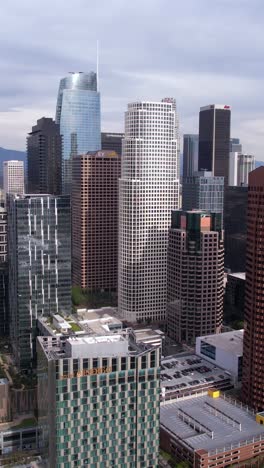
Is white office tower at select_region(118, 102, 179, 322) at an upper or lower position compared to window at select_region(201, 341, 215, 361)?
upper

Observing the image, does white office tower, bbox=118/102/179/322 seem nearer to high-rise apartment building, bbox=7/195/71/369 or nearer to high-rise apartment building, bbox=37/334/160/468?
high-rise apartment building, bbox=7/195/71/369

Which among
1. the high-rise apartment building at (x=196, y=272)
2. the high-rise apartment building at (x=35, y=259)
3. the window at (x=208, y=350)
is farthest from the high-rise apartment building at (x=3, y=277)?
the window at (x=208, y=350)

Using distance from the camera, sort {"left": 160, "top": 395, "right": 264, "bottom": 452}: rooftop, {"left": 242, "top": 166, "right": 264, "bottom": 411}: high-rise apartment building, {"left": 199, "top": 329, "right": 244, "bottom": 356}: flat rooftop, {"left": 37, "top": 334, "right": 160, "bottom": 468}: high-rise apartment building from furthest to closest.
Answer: {"left": 199, "top": 329, "right": 244, "bottom": 356}: flat rooftop < {"left": 242, "top": 166, "right": 264, "bottom": 411}: high-rise apartment building < {"left": 160, "top": 395, "right": 264, "bottom": 452}: rooftop < {"left": 37, "top": 334, "right": 160, "bottom": 468}: high-rise apartment building

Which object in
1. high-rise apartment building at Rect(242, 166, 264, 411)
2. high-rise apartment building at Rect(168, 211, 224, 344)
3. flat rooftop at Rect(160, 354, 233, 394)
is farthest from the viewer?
high-rise apartment building at Rect(168, 211, 224, 344)

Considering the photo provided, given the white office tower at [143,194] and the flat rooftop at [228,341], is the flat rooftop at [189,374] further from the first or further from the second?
the white office tower at [143,194]

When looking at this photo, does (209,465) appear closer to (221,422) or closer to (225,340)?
(221,422)

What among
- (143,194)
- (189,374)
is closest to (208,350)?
(189,374)

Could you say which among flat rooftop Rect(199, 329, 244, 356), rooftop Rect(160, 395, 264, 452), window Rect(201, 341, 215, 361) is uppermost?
flat rooftop Rect(199, 329, 244, 356)

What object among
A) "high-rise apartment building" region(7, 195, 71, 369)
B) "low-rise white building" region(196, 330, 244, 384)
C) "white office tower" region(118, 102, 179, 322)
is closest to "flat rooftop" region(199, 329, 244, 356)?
"low-rise white building" region(196, 330, 244, 384)
